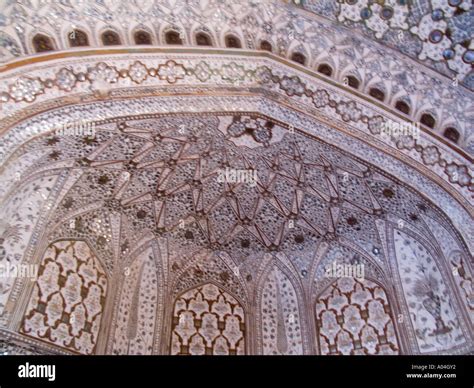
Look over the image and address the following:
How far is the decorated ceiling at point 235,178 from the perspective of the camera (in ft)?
20.3

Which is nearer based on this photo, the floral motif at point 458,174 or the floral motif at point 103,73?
the floral motif at point 458,174

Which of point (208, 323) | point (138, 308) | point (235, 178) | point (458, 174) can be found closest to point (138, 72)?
point (235, 178)

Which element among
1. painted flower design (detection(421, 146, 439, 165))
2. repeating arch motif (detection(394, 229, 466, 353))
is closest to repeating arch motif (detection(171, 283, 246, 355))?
repeating arch motif (detection(394, 229, 466, 353))

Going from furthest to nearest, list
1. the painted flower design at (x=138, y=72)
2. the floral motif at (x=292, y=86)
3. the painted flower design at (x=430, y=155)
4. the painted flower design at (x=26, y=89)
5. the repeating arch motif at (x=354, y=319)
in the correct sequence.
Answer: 1. the repeating arch motif at (x=354, y=319)
2. the floral motif at (x=292, y=86)
3. the painted flower design at (x=138, y=72)
4. the painted flower design at (x=430, y=155)
5. the painted flower design at (x=26, y=89)

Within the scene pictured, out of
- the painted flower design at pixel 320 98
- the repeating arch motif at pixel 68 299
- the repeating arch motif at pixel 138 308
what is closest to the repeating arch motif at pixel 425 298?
the painted flower design at pixel 320 98

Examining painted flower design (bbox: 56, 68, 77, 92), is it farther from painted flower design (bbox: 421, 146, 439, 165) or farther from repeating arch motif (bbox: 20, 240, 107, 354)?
painted flower design (bbox: 421, 146, 439, 165)

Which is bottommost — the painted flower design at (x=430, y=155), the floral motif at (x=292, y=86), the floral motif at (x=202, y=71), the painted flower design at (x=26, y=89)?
the painted flower design at (x=430, y=155)

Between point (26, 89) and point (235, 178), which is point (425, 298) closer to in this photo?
point (235, 178)

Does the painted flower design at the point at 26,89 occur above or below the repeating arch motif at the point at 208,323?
above

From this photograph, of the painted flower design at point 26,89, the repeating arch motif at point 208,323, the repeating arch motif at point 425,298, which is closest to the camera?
the painted flower design at point 26,89

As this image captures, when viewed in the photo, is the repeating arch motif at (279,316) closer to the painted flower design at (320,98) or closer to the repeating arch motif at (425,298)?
the repeating arch motif at (425,298)

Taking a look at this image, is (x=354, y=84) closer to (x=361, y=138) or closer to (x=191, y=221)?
(x=361, y=138)

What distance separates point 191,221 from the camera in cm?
872
